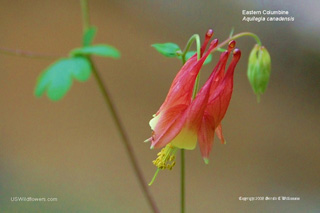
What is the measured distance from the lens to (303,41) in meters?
1.32

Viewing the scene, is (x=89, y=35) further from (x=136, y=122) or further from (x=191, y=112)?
(x=136, y=122)

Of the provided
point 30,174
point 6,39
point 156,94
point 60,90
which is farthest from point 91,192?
point 60,90

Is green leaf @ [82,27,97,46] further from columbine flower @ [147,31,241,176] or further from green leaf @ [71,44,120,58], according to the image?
columbine flower @ [147,31,241,176]

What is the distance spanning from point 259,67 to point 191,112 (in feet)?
0.36

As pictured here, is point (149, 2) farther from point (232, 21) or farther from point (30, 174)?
point (30, 174)

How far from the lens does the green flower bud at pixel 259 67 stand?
1.61 ft

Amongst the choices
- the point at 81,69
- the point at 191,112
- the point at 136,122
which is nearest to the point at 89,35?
the point at 81,69

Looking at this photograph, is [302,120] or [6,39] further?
[302,120]

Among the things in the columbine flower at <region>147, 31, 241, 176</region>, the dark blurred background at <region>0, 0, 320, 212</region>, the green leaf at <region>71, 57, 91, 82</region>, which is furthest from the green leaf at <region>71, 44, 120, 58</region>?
the dark blurred background at <region>0, 0, 320, 212</region>

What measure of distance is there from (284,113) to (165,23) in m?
0.48

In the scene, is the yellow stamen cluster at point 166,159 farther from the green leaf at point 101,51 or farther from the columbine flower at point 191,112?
the green leaf at point 101,51

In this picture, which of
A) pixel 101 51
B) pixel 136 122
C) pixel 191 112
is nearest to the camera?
pixel 101 51

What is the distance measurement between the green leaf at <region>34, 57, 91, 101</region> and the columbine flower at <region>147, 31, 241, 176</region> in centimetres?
15

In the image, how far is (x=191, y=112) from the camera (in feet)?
1.45
